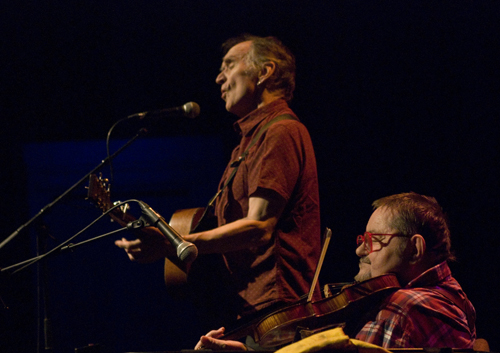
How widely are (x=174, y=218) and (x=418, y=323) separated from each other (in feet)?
4.96

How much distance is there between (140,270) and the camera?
4.34 m

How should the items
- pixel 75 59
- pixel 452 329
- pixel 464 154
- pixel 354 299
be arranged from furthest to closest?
1. pixel 75 59
2. pixel 464 154
3. pixel 354 299
4. pixel 452 329

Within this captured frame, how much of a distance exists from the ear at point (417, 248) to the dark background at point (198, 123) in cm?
172

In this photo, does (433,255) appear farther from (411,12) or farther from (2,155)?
(2,155)

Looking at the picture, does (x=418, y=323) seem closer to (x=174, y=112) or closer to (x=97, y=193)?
(x=97, y=193)

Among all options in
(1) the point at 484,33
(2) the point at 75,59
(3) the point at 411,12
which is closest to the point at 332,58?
(3) the point at 411,12

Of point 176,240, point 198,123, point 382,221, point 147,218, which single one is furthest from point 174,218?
point 198,123

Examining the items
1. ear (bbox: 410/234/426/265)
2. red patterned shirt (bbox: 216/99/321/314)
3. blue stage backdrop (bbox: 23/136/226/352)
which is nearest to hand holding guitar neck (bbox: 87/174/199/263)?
red patterned shirt (bbox: 216/99/321/314)

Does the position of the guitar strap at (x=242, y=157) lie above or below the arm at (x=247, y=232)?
above

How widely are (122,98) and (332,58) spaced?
1.73 metres

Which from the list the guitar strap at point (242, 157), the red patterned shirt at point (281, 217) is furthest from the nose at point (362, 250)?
the guitar strap at point (242, 157)

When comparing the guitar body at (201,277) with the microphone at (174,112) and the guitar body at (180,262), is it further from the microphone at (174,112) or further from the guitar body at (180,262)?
the microphone at (174,112)

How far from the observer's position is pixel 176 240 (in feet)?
5.06

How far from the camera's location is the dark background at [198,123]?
10.8ft
